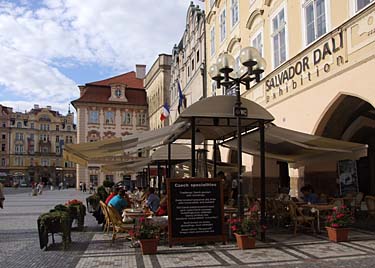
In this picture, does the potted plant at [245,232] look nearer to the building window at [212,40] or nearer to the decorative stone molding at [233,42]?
the decorative stone molding at [233,42]

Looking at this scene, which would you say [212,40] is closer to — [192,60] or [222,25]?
A: [222,25]

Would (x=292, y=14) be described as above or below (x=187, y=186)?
above

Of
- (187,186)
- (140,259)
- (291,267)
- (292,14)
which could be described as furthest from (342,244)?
(292,14)

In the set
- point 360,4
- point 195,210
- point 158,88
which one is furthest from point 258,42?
point 158,88

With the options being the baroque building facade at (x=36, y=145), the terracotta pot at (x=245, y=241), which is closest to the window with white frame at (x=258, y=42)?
the terracotta pot at (x=245, y=241)

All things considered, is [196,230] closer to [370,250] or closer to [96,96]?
[370,250]

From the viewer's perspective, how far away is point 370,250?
8.49 metres

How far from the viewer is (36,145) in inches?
4134

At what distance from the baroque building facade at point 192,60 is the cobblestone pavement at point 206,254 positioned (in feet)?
62.0

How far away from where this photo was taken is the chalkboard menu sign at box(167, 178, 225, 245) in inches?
360

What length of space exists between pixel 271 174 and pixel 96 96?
43.2 metres

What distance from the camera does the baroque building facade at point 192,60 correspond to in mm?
28931

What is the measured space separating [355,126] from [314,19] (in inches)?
210

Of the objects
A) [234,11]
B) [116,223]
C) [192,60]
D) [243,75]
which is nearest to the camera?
[116,223]
